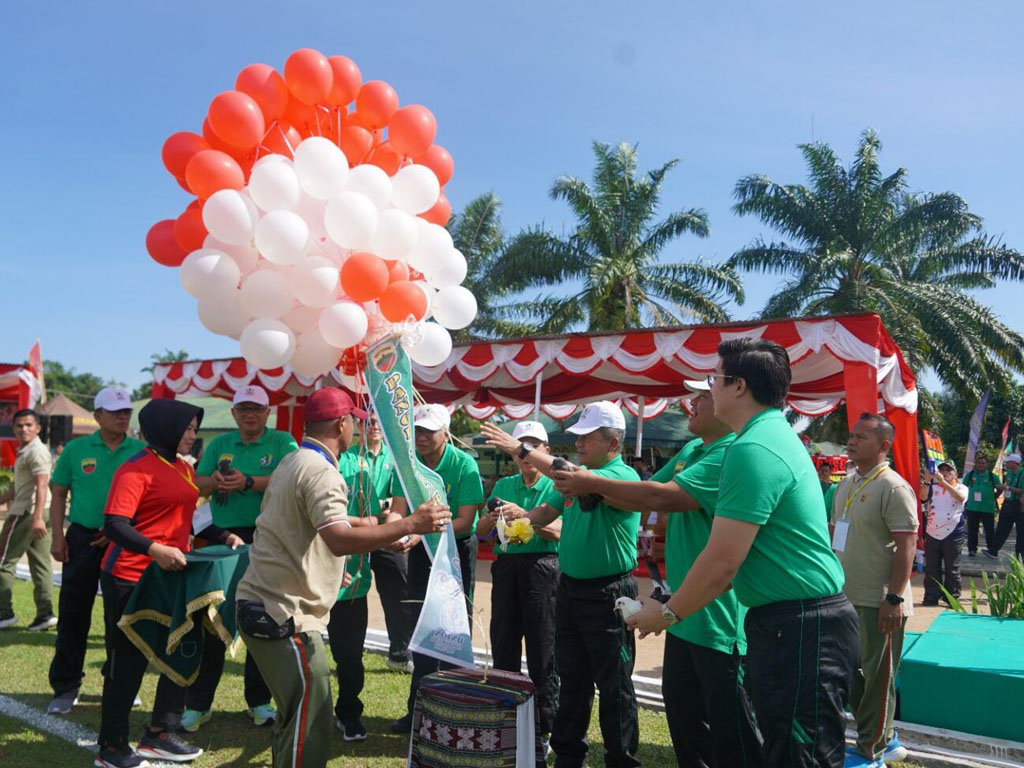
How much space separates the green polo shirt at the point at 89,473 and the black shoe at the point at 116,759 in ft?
5.15

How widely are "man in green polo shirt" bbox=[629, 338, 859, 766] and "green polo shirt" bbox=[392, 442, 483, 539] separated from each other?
2.60m

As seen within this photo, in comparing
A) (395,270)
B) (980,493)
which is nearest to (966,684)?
(395,270)

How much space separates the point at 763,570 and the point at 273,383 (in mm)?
12861

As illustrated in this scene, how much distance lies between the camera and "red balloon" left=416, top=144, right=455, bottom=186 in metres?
4.62

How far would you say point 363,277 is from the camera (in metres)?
3.81

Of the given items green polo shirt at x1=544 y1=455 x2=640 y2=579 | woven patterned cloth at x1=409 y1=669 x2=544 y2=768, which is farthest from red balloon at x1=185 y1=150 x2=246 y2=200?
woven patterned cloth at x1=409 y1=669 x2=544 y2=768

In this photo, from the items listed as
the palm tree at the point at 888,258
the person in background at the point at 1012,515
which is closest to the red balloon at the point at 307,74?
the person in background at the point at 1012,515

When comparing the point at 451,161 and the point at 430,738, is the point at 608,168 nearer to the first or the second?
the point at 451,161

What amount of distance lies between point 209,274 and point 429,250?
3.77ft

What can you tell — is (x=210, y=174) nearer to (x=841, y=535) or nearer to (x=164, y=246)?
(x=164, y=246)

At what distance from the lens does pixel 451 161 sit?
15.6ft

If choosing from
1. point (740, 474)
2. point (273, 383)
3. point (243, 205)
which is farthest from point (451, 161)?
point (273, 383)

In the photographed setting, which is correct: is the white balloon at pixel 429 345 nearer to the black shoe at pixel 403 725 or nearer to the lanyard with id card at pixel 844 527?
the black shoe at pixel 403 725

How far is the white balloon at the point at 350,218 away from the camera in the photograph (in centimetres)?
382
